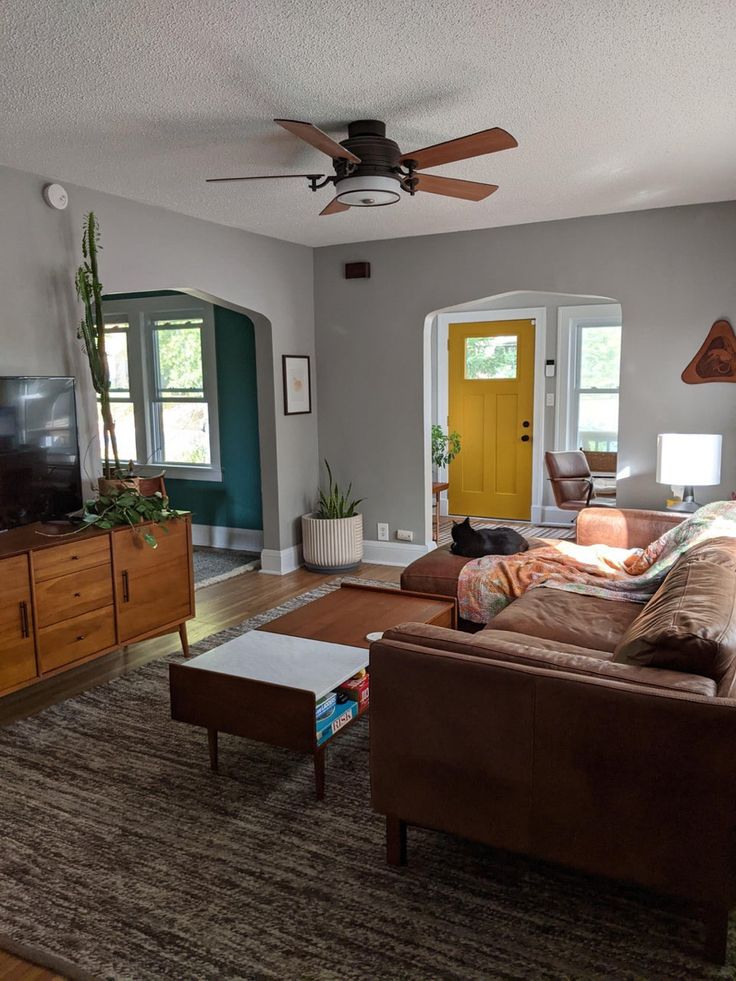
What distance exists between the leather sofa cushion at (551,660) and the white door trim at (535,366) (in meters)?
5.42

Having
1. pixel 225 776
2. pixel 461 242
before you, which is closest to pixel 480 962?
pixel 225 776

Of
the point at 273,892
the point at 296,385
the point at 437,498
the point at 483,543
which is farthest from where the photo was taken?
the point at 437,498

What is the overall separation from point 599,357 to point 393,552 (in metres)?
2.82

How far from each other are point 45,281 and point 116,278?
19.3 inches

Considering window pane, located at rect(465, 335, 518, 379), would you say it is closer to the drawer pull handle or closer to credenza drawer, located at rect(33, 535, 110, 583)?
credenza drawer, located at rect(33, 535, 110, 583)

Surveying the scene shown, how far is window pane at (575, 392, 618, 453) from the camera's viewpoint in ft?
23.5

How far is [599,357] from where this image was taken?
7109mm

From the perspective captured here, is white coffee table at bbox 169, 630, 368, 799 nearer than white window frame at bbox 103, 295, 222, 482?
Yes

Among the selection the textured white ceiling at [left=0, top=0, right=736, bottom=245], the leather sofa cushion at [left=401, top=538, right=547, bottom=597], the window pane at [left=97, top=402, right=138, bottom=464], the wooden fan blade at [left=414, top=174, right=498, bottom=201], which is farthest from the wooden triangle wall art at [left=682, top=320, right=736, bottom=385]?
the window pane at [left=97, top=402, right=138, bottom=464]

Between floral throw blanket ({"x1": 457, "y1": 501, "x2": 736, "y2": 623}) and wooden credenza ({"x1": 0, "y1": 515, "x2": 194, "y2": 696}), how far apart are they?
1526 mm

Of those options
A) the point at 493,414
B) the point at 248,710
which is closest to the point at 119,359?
the point at 493,414

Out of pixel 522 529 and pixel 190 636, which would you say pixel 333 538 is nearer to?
pixel 190 636

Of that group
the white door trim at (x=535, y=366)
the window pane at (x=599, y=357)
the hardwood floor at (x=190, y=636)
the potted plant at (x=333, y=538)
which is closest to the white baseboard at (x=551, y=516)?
the white door trim at (x=535, y=366)

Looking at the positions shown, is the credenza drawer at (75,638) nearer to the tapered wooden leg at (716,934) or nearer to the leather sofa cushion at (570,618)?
the leather sofa cushion at (570,618)
